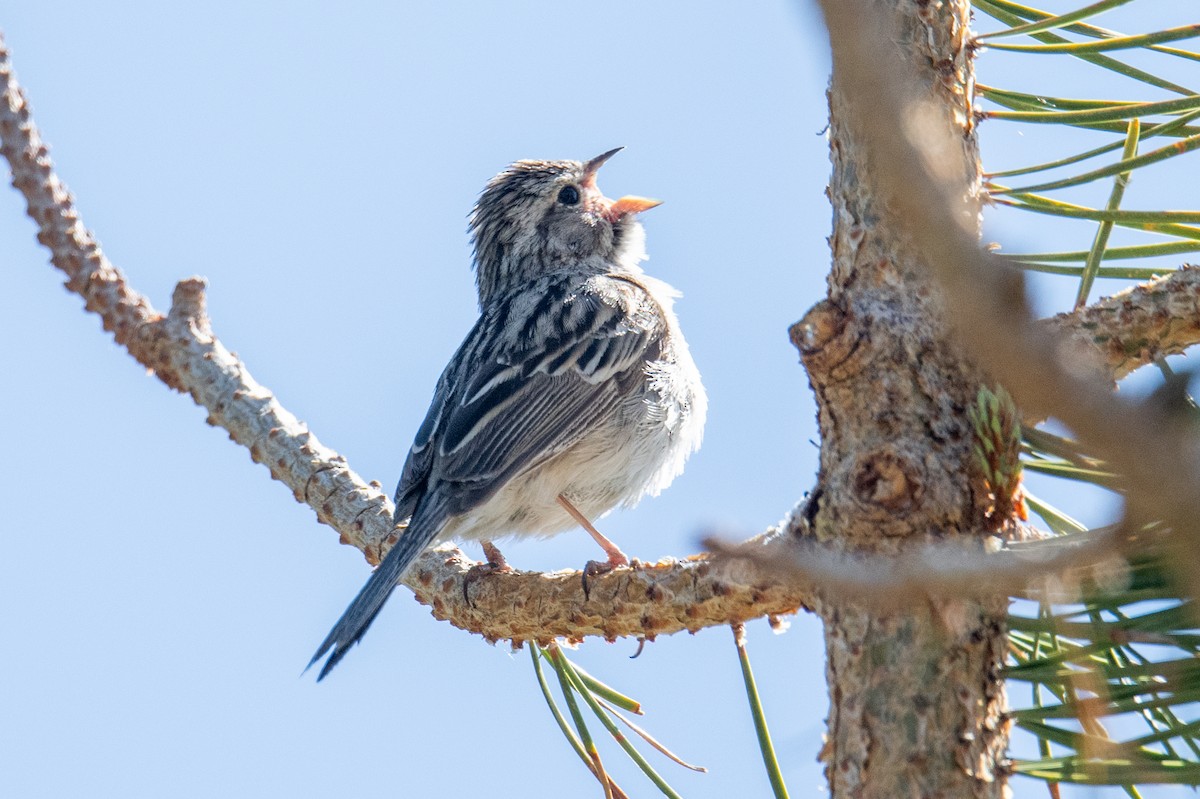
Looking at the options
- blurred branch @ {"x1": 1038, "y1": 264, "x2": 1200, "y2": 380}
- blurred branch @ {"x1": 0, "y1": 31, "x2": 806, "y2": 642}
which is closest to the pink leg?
blurred branch @ {"x1": 0, "y1": 31, "x2": 806, "y2": 642}

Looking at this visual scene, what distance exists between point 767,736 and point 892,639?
94 cm

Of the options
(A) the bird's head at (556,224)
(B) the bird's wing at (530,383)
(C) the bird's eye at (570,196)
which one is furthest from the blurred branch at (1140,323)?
(C) the bird's eye at (570,196)

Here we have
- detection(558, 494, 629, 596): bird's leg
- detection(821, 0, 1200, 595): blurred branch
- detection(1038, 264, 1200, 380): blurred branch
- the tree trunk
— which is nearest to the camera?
detection(821, 0, 1200, 595): blurred branch

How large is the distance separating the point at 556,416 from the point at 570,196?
234 centimetres

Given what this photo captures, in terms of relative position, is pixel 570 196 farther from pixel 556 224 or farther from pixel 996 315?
pixel 996 315

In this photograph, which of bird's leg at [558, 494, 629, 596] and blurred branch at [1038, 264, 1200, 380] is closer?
blurred branch at [1038, 264, 1200, 380]

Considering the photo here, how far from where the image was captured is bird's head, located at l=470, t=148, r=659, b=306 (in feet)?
24.9

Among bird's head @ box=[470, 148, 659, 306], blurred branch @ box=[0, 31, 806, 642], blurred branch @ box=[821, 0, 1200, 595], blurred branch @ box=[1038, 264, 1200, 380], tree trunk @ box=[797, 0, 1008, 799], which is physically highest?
bird's head @ box=[470, 148, 659, 306]

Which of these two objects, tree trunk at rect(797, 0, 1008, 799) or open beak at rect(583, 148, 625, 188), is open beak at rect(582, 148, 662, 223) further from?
tree trunk at rect(797, 0, 1008, 799)

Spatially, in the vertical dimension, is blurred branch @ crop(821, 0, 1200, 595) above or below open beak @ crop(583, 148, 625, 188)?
below

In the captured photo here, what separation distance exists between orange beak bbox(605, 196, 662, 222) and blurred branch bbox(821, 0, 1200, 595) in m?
6.60

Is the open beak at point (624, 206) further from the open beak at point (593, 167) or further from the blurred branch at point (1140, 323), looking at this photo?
the blurred branch at point (1140, 323)

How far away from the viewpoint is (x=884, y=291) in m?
2.53

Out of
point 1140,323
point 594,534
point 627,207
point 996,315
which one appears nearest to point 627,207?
point 627,207
